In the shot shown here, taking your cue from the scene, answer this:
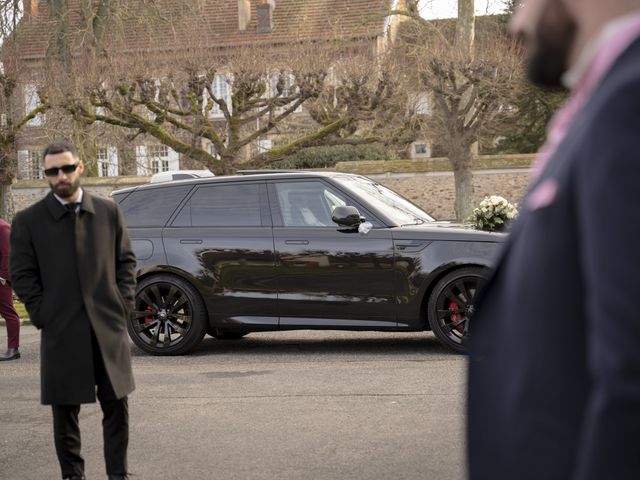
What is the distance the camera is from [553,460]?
1575mm

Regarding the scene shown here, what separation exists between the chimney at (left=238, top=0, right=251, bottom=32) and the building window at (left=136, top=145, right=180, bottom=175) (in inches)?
281

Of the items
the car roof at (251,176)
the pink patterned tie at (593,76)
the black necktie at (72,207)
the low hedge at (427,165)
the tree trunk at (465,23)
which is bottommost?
the low hedge at (427,165)

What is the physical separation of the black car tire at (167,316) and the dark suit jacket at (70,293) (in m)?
5.30

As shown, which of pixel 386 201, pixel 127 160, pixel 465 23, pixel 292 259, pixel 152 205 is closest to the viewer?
pixel 292 259

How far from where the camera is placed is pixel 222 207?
443 inches

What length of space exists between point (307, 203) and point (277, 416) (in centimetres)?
350

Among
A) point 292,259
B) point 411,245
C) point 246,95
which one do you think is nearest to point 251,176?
point 292,259

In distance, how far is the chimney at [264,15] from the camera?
52344 mm

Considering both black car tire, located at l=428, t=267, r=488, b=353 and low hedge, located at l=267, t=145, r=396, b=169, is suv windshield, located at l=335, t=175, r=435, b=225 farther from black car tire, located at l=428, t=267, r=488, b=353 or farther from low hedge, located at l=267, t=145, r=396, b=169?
low hedge, located at l=267, t=145, r=396, b=169

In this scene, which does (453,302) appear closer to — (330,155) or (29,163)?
(330,155)

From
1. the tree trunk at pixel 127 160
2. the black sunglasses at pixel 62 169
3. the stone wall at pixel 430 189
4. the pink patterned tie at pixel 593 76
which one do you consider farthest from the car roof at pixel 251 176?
the tree trunk at pixel 127 160

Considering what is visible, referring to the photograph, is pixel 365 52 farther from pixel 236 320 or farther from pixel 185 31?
pixel 236 320

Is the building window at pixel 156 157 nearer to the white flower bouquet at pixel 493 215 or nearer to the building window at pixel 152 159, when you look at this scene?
the building window at pixel 152 159

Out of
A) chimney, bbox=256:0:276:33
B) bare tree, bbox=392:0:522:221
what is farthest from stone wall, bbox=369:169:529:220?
chimney, bbox=256:0:276:33
